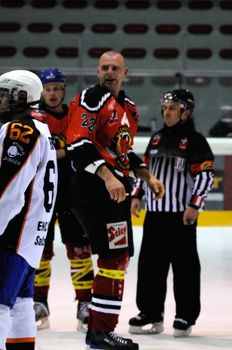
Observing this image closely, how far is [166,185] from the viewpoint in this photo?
4602mm

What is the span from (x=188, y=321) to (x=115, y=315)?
0.78m

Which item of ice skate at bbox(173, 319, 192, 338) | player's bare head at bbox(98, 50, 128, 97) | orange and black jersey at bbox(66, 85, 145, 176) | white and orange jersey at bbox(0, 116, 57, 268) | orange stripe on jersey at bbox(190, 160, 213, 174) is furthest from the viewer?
orange stripe on jersey at bbox(190, 160, 213, 174)

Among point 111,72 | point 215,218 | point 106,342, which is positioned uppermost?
point 111,72

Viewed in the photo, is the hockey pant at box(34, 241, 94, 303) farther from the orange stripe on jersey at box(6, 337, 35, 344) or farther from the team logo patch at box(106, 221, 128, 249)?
the orange stripe on jersey at box(6, 337, 35, 344)

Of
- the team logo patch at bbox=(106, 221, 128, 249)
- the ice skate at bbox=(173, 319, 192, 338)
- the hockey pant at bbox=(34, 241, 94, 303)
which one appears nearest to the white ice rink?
the ice skate at bbox=(173, 319, 192, 338)

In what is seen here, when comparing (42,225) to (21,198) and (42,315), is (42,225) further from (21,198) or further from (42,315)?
(42,315)

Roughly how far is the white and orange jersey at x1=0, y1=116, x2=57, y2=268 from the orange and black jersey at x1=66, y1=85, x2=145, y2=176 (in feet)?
2.19

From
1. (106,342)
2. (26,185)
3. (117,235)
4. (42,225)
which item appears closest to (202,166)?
(117,235)

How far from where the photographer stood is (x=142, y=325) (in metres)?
4.46

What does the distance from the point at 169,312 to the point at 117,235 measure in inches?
55.1

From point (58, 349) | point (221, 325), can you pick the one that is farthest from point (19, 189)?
point (221, 325)

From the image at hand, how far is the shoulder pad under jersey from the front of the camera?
3730 millimetres

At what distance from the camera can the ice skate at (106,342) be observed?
3.71 metres

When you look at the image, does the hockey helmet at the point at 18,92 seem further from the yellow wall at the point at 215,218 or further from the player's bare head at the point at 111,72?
the yellow wall at the point at 215,218
